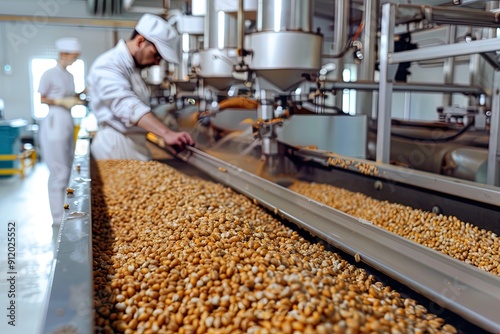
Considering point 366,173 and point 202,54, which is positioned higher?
point 202,54

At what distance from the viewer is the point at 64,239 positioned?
107cm

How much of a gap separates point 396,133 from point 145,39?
6.17 feet

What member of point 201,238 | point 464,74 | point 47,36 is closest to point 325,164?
point 201,238

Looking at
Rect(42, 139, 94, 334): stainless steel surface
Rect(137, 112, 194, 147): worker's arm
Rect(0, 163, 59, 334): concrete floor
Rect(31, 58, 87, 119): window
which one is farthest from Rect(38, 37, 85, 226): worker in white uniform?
Rect(31, 58, 87, 119): window

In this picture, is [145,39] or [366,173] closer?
[366,173]

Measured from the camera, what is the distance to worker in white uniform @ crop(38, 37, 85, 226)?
11.9 feet

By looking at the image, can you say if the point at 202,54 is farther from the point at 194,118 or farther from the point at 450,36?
the point at 450,36

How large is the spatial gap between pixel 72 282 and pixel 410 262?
71 cm

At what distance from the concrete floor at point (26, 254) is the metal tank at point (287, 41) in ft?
4.34

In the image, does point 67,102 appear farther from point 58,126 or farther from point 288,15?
point 288,15

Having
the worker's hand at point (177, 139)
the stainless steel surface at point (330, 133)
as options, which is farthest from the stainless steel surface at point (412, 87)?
the worker's hand at point (177, 139)

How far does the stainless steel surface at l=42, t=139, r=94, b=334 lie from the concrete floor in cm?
3

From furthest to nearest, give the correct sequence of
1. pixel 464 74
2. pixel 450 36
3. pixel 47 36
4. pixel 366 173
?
pixel 47 36 < pixel 464 74 < pixel 450 36 < pixel 366 173

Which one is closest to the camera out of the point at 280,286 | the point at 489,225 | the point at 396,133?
the point at 280,286
